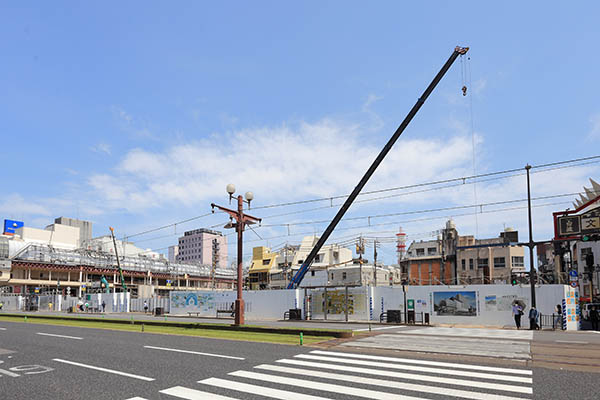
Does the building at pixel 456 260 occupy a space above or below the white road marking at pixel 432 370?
above

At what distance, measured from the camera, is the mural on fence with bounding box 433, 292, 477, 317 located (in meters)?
31.0

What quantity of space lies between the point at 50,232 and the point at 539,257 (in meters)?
117

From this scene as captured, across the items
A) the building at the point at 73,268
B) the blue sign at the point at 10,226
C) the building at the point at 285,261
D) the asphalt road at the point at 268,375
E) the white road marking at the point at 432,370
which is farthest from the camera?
the blue sign at the point at 10,226

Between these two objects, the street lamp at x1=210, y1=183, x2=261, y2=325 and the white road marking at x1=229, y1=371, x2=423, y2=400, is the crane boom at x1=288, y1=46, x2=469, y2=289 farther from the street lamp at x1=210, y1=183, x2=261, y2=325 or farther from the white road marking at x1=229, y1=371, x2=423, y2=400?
the white road marking at x1=229, y1=371, x2=423, y2=400

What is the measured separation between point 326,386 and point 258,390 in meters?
1.35

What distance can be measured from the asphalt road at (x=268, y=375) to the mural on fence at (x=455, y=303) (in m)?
19.6

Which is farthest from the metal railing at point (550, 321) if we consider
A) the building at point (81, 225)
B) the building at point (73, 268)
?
the building at point (81, 225)

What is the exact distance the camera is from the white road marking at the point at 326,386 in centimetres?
800

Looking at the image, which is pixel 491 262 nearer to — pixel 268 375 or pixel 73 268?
pixel 268 375

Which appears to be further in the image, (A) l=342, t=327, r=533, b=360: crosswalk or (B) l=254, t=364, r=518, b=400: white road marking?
(A) l=342, t=327, r=533, b=360: crosswalk

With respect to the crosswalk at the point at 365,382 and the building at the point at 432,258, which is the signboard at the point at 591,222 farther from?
the building at the point at 432,258

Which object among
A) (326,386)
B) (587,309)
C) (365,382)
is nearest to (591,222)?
(587,309)

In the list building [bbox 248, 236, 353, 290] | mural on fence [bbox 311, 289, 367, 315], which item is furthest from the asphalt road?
building [bbox 248, 236, 353, 290]

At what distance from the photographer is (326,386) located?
8828mm
